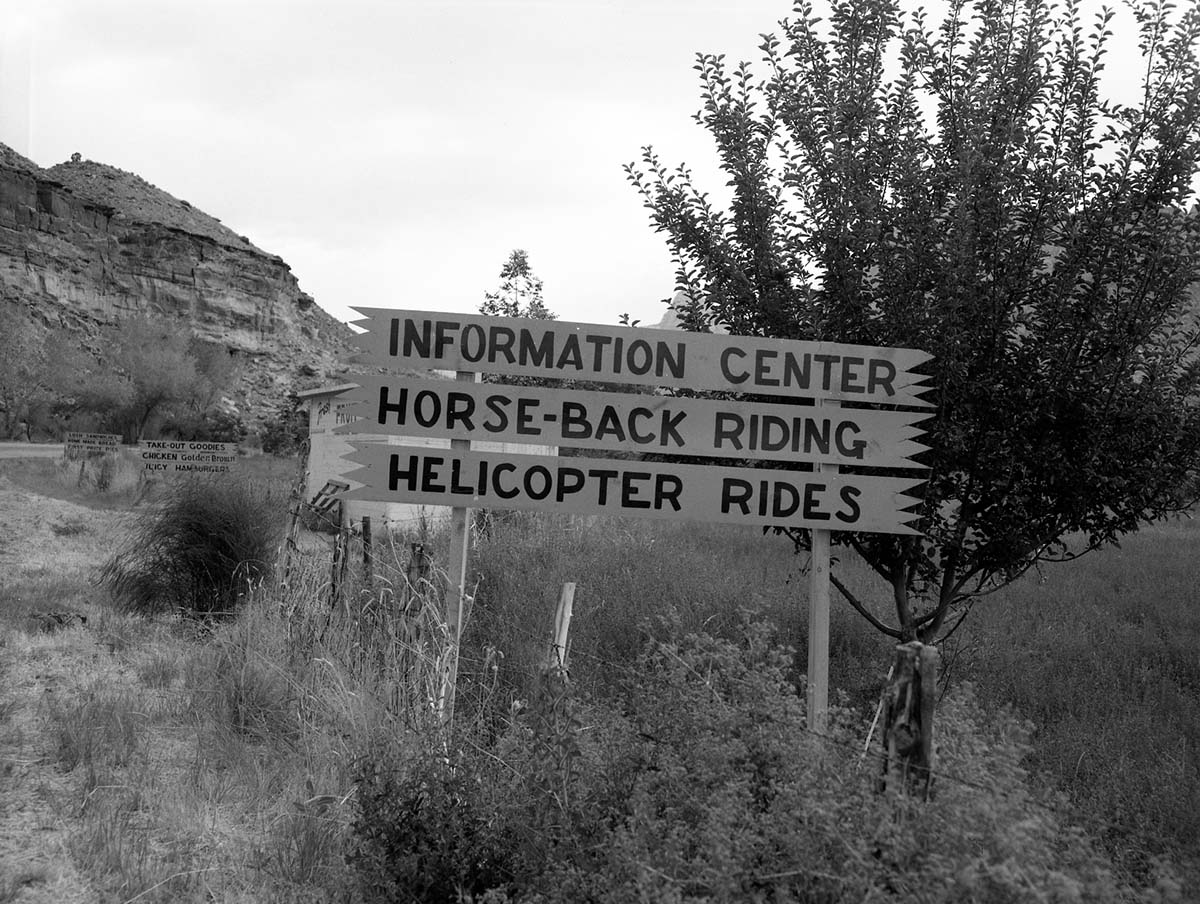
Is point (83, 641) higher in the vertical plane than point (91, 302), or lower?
lower

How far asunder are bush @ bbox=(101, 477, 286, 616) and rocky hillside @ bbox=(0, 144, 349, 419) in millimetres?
51007

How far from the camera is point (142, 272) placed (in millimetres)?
62750

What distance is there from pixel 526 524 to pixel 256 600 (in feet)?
18.8

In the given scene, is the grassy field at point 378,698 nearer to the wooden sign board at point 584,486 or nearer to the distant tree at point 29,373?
the wooden sign board at point 584,486

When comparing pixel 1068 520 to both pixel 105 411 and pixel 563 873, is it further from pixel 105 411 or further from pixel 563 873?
pixel 105 411

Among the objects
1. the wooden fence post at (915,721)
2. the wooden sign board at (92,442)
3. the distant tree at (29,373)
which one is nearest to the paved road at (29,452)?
the wooden sign board at (92,442)

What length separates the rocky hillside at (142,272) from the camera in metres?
57.2

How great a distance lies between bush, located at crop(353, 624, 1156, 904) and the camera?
2.40 m

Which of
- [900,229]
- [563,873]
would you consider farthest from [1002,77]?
[563,873]

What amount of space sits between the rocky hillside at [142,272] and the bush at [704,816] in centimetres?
5708

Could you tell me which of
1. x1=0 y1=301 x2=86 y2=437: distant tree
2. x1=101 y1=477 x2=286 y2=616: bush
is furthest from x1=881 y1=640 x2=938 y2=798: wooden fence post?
x1=0 y1=301 x2=86 y2=437: distant tree

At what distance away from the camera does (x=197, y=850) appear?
12.7 feet

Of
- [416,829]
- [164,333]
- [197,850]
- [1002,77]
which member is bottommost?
[197,850]

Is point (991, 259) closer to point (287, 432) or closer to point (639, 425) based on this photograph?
point (639, 425)
